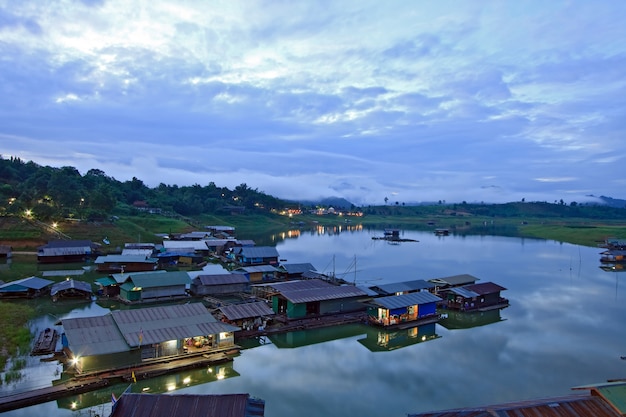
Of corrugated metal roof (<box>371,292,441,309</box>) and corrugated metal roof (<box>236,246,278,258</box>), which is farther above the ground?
corrugated metal roof (<box>236,246,278,258</box>)

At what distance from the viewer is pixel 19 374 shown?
15945mm

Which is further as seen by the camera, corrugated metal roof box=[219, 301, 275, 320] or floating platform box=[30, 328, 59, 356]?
corrugated metal roof box=[219, 301, 275, 320]

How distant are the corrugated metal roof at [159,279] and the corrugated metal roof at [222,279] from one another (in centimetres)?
108

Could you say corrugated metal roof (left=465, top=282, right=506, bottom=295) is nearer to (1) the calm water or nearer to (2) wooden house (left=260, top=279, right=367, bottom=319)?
(1) the calm water

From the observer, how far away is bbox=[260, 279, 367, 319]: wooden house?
80.2 feet

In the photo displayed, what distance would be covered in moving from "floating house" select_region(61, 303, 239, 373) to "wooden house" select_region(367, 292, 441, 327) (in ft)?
28.5

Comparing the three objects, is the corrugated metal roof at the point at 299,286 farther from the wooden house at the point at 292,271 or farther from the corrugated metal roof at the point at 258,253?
the corrugated metal roof at the point at 258,253

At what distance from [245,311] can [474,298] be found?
1574 centimetres

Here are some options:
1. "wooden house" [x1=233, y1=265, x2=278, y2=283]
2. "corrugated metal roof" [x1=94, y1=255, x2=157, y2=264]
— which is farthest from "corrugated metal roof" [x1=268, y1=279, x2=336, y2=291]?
"corrugated metal roof" [x1=94, y1=255, x2=157, y2=264]

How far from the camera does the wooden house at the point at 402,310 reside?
2364cm

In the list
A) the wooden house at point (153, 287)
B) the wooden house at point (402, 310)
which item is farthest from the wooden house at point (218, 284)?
the wooden house at point (402, 310)

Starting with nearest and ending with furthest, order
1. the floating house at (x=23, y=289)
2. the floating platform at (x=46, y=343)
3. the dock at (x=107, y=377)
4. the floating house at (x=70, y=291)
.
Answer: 1. the dock at (x=107, y=377)
2. the floating platform at (x=46, y=343)
3. the floating house at (x=23, y=289)
4. the floating house at (x=70, y=291)

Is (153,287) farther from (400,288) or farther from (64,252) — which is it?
(64,252)

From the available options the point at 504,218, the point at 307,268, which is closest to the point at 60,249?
the point at 307,268
